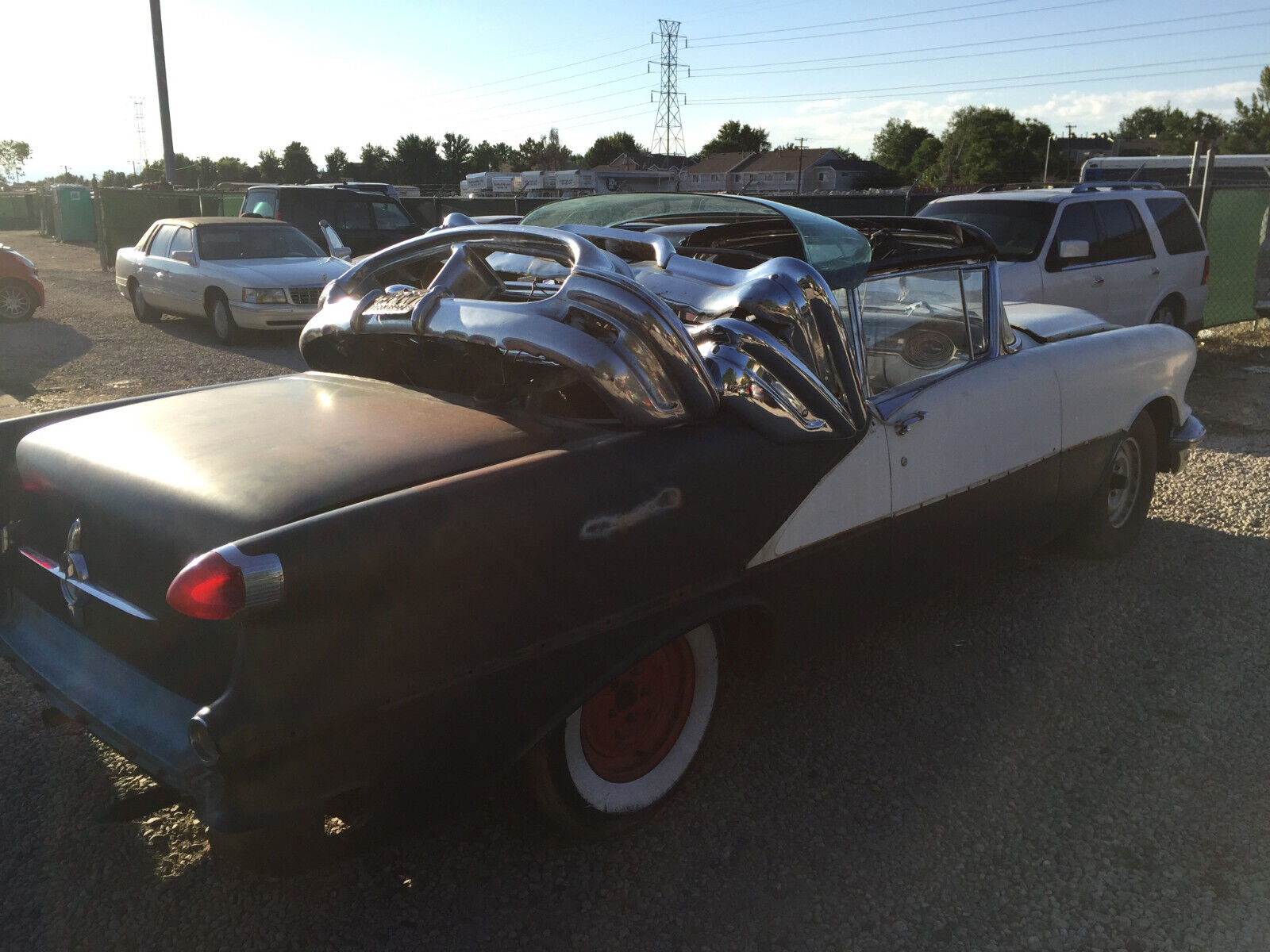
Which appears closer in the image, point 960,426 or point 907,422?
point 907,422

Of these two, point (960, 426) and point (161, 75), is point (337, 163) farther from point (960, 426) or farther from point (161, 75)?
point (960, 426)

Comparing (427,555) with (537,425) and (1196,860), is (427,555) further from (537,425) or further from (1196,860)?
(1196,860)

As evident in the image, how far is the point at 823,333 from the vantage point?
295 cm

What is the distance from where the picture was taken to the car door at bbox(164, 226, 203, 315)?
12383mm

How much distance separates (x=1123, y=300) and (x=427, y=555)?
8333 millimetres

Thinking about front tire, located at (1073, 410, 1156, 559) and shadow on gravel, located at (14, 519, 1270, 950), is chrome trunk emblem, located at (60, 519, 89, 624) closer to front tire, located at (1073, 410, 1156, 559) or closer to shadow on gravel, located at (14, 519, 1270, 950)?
shadow on gravel, located at (14, 519, 1270, 950)

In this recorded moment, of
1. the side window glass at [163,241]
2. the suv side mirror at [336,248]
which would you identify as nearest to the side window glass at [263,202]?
the side window glass at [163,241]

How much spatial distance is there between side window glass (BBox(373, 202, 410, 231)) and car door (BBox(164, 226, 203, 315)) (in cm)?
379

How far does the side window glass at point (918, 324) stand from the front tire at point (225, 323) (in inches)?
389

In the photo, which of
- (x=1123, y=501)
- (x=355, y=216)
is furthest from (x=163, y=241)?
(x=1123, y=501)

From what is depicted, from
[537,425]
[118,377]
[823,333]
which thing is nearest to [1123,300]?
[823,333]

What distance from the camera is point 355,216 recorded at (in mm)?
15891

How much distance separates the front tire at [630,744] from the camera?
250 cm

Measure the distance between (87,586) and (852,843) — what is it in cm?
209
